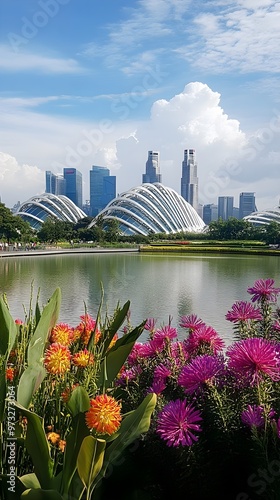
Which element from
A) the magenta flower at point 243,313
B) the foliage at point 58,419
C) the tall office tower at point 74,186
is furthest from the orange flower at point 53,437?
the tall office tower at point 74,186

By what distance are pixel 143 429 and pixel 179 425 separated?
0.32ft

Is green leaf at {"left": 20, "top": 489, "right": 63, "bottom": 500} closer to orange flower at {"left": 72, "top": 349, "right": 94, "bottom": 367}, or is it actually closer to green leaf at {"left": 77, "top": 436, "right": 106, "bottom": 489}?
green leaf at {"left": 77, "top": 436, "right": 106, "bottom": 489}

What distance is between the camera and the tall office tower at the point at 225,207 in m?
87.1

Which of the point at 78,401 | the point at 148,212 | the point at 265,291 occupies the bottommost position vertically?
the point at 78,401

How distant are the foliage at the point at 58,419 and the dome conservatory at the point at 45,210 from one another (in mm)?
62694

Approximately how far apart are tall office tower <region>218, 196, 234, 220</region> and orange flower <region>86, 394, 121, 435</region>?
8725 cm

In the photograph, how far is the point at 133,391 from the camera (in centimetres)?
182

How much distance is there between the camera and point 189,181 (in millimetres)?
92812

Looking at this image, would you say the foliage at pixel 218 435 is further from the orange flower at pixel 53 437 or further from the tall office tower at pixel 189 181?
the tall office tower at pixel 189 181

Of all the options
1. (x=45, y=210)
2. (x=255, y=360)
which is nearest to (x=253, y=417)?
(x=255, y=360)

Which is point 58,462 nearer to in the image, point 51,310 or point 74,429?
point 74,429

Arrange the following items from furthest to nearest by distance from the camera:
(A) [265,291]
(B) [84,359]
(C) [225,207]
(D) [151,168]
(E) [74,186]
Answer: (D) [151,168], (E) [74,186], (C) [225,207], (A) [265,291], (B) [84,359]

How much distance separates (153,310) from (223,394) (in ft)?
25.7

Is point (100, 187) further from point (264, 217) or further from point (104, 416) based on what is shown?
point (104, 416)
